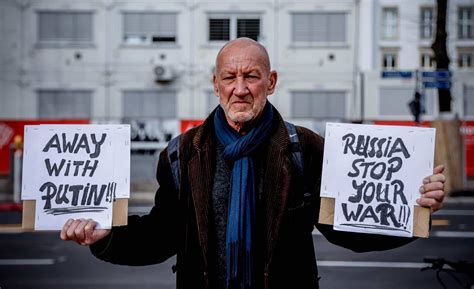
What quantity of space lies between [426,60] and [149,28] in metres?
16.1

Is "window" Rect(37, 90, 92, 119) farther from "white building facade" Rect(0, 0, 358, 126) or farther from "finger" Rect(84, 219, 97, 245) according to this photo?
"finger" Rect(84, 219, 97, 245)

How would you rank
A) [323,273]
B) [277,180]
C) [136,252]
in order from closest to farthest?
[277,180] < [136,252] < [323,273]

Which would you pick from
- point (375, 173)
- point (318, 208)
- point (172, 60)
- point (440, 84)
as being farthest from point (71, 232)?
point (172, 60)

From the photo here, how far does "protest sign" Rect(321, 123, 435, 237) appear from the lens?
2584 mm

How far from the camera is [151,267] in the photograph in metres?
8.62

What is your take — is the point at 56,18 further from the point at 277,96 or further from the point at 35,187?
the point at 35,187

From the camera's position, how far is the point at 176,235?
8.84 ft

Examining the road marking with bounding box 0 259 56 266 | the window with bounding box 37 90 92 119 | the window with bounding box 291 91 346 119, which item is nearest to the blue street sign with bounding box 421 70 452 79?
the road marking with bounding box 0 259 56 266

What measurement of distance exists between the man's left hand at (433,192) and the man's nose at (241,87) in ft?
2.54

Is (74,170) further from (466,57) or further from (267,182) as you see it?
(466,57)

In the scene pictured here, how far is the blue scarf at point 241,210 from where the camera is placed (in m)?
2.42

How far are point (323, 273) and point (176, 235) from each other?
232 inches

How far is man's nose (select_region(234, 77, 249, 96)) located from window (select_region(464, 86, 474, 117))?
1092 inches

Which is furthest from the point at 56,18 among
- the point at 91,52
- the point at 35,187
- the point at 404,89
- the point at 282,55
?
the point at 35,187
